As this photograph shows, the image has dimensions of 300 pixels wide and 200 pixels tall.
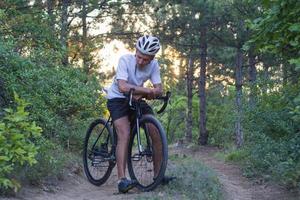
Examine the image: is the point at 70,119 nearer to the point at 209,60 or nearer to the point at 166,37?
the point at 166,37

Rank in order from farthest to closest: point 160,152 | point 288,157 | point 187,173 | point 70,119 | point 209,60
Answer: point 209,60 → point 70,119 → point 288,157 → point 187,173 → point 160,152

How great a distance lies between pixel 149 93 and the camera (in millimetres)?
5805

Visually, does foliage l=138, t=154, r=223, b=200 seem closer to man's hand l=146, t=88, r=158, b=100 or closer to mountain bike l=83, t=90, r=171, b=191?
mountain bike l=83, t=90, r=171, b=191

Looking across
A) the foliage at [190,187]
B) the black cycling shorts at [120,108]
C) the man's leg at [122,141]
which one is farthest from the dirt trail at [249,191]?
the black cycling shorts at [120,108]

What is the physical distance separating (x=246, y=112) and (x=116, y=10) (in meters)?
8.39

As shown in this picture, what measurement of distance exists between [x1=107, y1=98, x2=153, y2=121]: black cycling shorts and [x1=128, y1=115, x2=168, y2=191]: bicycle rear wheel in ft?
0.68

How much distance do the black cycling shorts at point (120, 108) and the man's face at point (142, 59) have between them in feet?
1.56

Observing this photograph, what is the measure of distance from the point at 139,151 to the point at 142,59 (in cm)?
111

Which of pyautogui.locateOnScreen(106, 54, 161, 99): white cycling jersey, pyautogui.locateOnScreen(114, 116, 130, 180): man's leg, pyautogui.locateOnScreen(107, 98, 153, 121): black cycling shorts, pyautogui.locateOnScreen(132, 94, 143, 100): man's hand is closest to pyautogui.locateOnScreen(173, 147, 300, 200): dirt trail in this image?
pyautogui.locateOnScreen(114, 116, 130, 180): man's leg

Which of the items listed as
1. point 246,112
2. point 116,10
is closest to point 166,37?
point 116,10

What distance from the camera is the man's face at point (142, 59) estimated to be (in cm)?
586

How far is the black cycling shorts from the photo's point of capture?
595cm

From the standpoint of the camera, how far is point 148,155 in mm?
5867

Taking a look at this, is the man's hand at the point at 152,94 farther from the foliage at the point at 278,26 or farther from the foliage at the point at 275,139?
the foliage at the point at 275,139
